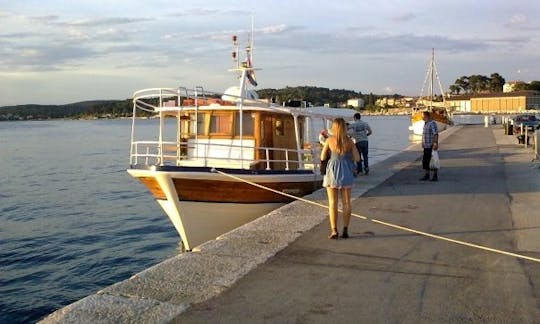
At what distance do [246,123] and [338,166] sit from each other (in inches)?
264

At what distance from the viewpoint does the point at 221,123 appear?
14.8 metres

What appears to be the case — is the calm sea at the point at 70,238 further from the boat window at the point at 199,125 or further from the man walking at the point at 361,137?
the man walking at the point at 361,137

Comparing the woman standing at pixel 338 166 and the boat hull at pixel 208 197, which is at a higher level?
the woman standing at pixel 338 166

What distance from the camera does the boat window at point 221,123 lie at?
14.8 m

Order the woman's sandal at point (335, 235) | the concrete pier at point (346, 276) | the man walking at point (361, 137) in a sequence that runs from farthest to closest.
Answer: the man walking at point (361, 137) → the woman's sandal at point (335, 235) → the concrete pier at point (346, 276)

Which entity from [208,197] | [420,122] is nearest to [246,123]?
[208,197]

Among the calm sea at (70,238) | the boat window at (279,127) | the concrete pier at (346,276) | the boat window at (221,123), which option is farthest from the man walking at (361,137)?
the concrete pier at (346,276)

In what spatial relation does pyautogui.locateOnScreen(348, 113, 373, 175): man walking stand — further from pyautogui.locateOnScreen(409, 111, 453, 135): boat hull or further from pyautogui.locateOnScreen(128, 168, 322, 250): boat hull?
pyautogui.locateOnScreen(409, 111, 453, 135): boat hull

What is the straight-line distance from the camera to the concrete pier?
5.29m

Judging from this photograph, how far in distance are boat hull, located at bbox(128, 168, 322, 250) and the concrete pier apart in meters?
2.24

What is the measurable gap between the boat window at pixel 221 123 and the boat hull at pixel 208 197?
2048 millimetres

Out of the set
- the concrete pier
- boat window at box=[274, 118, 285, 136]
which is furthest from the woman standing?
boat window at box=[274, 118, 285, 136]

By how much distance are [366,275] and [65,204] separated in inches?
749

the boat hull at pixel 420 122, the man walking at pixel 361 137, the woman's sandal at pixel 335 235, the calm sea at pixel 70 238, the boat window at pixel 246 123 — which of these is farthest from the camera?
the boat hull at pixel 420 122
